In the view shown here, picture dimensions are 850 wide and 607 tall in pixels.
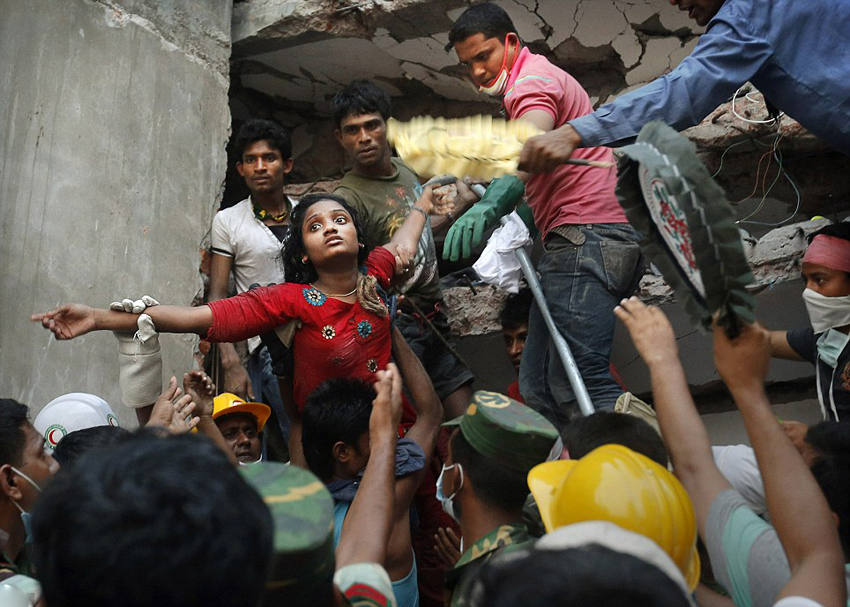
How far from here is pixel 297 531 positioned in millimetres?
1461

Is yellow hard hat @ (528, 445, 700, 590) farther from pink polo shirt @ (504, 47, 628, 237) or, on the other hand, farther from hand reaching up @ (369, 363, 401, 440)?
A: pink polo shirt @ (504, 47, 628, 237)

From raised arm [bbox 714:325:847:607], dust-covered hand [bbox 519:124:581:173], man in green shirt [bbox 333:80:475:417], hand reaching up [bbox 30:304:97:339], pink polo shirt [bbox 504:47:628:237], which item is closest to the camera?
raised arm [bbox 714:325:847:607]

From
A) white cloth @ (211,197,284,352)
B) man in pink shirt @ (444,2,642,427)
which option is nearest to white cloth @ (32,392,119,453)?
white cloth @ (211,197,284,352)

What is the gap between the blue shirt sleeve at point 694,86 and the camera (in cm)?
293

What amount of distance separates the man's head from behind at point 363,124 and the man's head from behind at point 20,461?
87.8 inches

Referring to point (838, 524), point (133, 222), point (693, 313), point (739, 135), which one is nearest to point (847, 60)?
point (693, 313)

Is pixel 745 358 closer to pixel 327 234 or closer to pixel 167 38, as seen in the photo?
pixel 327 234

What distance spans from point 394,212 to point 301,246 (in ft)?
2.41

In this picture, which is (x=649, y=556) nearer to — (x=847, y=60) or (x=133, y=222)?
(x=847, y=60)

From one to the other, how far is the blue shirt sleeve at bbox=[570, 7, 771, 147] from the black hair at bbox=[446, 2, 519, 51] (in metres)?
0.99

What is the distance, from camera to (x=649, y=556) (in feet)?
4.52

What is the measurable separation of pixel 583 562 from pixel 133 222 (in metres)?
3.95

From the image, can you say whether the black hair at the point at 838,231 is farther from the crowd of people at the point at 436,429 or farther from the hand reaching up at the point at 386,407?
the hand reaching up at the point at 386,407

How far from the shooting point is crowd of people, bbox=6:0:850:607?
47.7 inches
